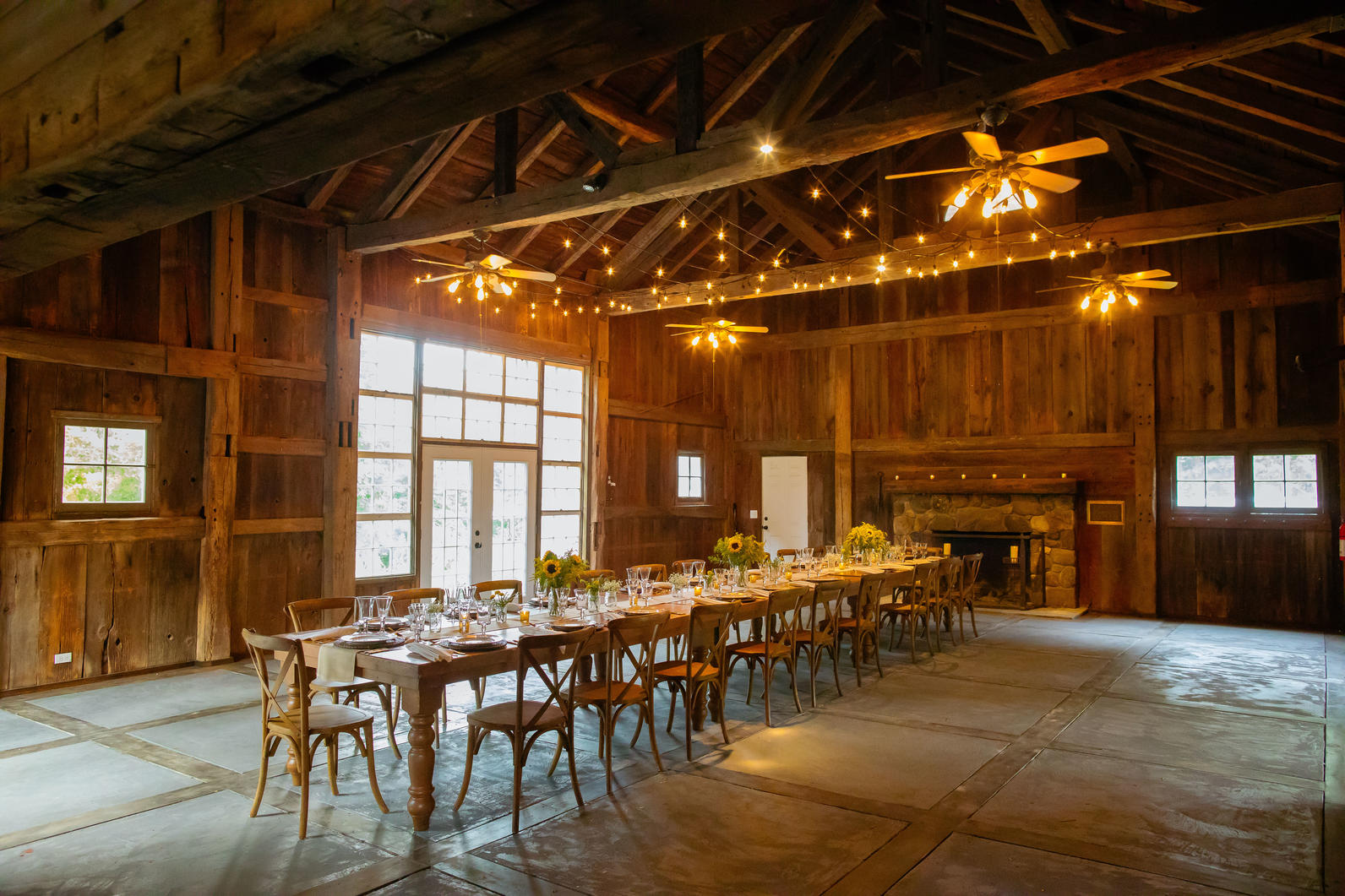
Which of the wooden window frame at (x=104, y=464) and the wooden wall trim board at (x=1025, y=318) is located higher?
the wooden wall trim board at (x=1025, y=318)

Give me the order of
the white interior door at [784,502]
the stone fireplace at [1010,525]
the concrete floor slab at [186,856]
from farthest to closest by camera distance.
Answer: the white interior door at [784,502]
the stone fireplace at [1010,525]
the concrete floor slab at [186,856]

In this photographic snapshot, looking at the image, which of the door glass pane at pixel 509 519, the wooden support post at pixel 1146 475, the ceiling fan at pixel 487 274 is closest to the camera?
the ceiling fan at pixel 487 274

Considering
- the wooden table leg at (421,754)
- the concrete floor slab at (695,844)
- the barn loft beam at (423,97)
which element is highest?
the barn loft beam at (423,97)

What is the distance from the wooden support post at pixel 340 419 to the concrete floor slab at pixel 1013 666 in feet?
19.0

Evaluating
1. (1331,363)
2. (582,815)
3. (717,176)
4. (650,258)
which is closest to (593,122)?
(717,176)

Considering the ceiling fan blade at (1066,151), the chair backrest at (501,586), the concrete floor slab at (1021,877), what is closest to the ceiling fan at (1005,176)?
the ceiling fan blade at (1066,151)

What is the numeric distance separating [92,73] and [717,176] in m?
5.07

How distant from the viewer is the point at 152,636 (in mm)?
7516

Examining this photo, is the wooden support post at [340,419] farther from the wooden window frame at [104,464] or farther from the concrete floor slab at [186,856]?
the concrete floor slab at [186,856]

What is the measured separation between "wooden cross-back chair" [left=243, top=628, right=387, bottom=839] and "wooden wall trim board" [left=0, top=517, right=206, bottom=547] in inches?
147

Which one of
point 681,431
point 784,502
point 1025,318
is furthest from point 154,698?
point 1025,318

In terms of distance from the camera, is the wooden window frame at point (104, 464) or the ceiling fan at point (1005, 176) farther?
the wooden window frame at point (104, 464)

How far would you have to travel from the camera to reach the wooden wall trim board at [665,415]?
40.5 ft

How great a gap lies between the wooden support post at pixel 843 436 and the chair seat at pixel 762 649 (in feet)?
23.8
